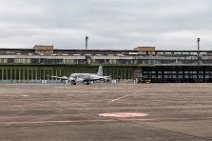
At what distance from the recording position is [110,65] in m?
166

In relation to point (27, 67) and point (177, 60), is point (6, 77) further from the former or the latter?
point (177, 60)

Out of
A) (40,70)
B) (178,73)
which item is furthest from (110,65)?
(40,70)

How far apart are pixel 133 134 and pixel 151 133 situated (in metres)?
0.66

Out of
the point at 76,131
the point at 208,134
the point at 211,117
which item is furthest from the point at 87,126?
the point at 211,117

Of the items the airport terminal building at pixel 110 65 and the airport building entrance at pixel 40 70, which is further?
the airport terminal building at pixel 110 65

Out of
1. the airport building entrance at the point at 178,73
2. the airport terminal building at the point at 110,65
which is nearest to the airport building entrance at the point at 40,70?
the airport terminal building at the point at 110,65

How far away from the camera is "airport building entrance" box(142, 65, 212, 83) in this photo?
6496 inches

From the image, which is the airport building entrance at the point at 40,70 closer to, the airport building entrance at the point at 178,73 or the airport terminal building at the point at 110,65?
the airport terminal building at the point at 110,65

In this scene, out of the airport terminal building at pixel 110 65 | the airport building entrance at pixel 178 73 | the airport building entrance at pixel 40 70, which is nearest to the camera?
the airport building entrance at pixel 40 70

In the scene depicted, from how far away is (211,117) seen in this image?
803 inches

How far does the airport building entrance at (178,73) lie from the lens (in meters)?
165

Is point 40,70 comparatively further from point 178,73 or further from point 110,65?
point 178,73

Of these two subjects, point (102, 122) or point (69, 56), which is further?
point (69, 56)

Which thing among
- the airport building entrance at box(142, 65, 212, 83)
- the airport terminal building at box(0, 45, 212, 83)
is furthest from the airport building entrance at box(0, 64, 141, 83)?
the airport building entrance at box(142, 65, 212, 83)
